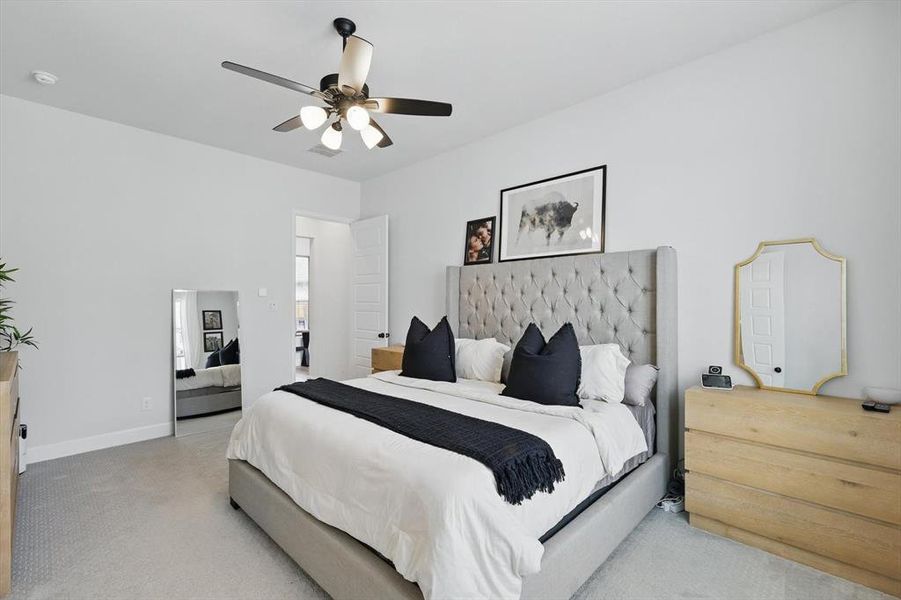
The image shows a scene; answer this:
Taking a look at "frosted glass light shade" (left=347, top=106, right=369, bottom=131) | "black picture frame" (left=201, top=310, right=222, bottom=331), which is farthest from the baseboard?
"frosted glass light shade" (left=347, top=106, right=369, bottom=131)

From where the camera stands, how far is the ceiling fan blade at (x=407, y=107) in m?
2.29

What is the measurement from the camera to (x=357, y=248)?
5316 mm

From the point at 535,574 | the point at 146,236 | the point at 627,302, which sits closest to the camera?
the point at 535,574

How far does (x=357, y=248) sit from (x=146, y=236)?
214 centimetres

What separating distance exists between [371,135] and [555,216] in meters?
1.66

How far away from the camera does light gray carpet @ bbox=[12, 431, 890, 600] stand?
1.89 m

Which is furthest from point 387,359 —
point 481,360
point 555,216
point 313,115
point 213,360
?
point 313,115

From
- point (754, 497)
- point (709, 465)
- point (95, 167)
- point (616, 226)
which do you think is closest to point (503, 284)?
point (616, 226)

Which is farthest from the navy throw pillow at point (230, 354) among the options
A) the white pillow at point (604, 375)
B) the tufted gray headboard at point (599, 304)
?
the white pillow at point (604, 375)

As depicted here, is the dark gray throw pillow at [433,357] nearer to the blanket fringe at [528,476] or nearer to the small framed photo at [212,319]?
the blanket fringe at [528,476]

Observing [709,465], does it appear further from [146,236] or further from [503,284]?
[146,236]

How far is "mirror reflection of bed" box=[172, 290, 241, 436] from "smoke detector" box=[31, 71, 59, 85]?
1.83 metres

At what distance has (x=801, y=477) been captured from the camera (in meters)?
2.06

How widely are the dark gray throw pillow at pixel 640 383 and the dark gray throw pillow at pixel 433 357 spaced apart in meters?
1.19
